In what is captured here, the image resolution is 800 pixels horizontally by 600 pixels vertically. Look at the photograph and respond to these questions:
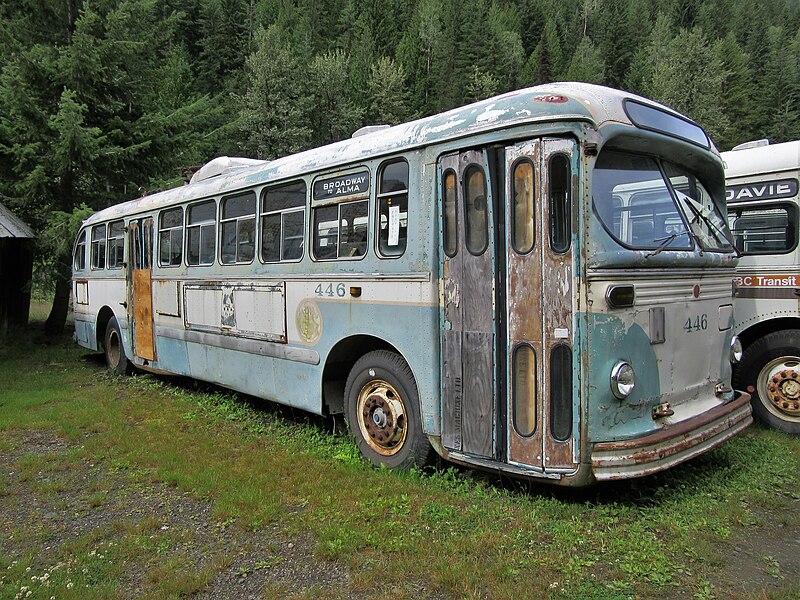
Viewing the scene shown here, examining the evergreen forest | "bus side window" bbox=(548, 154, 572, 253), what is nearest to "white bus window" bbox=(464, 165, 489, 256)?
"bus side window" bbox=(548, 154, 572, 253)

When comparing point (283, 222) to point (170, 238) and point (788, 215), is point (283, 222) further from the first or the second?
point (788, 215)

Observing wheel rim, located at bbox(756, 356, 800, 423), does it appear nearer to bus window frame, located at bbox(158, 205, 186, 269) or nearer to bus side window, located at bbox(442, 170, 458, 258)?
bus side window, located at bbox(442, 170, 458, 258)

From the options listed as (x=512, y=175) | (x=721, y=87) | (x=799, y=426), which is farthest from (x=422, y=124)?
(x=721, y=87)

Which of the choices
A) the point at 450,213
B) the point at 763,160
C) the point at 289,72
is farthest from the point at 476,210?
the point at 289,72

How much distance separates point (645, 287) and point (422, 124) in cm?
222

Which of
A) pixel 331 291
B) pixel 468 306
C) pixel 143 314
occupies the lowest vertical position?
pixel 143 314

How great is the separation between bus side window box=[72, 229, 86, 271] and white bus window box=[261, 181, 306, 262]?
271 inches

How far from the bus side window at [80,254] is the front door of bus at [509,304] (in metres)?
9.74

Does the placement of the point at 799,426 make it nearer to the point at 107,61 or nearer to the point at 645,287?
the point at 645,287

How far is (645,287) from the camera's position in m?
4.41

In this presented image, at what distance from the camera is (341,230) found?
236 inches

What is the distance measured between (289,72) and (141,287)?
130 feet

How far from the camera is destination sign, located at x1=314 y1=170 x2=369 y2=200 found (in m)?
5.71

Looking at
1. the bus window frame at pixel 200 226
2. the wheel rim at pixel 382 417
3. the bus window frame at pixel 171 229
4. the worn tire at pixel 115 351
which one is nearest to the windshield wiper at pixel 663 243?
the wheel rim at pixel 382 417
